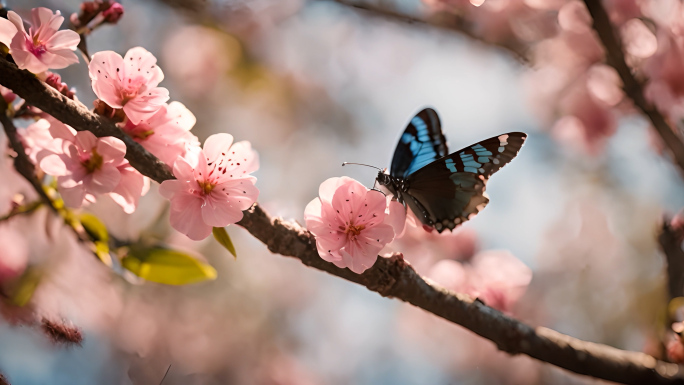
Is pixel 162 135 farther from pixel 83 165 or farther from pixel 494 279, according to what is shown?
pixel 494 279

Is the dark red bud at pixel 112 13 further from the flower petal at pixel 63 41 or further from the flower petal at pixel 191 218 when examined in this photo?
the flower petal at pixel 191 218

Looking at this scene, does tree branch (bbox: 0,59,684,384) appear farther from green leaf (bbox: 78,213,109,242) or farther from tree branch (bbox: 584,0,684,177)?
tree branch (bbox: 584,0,684,177)

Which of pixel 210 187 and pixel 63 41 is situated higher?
pixel 63 41

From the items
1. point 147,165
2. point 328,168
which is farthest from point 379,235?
point 328,168

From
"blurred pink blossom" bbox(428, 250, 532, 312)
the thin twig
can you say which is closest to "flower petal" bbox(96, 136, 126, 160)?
the thin twig

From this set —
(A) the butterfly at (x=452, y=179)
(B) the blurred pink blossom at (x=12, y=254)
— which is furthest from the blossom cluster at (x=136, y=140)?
(B) the blurred pink blossom at (x=12, y=254)

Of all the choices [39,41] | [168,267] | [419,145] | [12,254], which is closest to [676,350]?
[419,145]

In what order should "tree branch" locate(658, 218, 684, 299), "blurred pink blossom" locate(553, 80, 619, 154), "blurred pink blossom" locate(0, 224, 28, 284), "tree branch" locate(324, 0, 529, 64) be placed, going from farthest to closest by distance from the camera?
"blurred pink blossom" locate(553, 80, 619, 154)
"tree branch" locate(324, 0, 529, 64)
"tree branch" locate(658, 218, 684, 299)
"blurred pink blossom" locate(0, 224, 28, 284)
